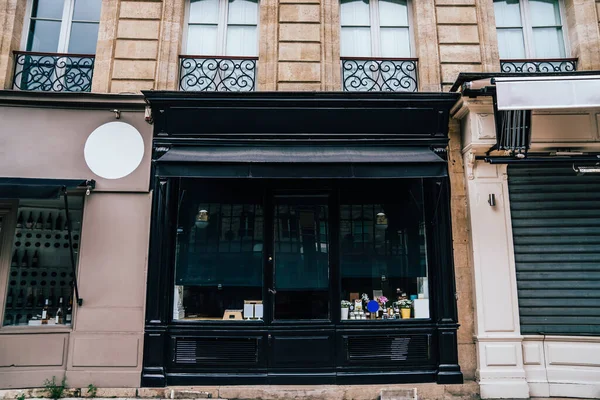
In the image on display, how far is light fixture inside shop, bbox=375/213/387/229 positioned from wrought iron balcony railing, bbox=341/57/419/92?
218 centimetres

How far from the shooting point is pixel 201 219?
20.3 feet

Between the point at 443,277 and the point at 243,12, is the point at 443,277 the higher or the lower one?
the lower one

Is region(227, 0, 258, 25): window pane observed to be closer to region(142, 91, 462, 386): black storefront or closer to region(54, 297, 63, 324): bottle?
region(142, 91, 462, 386): black storefront

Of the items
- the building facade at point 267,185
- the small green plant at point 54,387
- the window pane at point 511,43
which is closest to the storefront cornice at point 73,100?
the building facade at point 267,185

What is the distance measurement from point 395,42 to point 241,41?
2854 millimetres

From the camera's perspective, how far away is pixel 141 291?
5723mm

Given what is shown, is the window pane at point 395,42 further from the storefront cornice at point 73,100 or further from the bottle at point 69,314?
the bottle at point 69,314

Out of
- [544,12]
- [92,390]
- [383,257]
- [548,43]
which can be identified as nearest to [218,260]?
[92,390]

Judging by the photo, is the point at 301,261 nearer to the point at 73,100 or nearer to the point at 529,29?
the point at 73,100

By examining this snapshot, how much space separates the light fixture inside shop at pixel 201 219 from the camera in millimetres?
6160

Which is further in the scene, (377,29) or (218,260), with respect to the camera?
(377,29)

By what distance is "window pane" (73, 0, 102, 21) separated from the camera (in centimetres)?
678

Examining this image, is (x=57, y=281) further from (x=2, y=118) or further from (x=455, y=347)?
(x=455, y=347)

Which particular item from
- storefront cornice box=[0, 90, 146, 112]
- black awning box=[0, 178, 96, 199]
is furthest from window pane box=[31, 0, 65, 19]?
black awning box=[0, 178, 96, 199]
